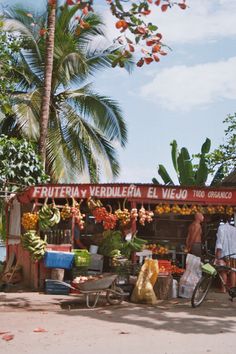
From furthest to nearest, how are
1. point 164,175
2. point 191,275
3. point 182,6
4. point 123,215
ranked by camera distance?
1. point 164,175
2. point 123,215
3. point 191,275
4. point 182,6

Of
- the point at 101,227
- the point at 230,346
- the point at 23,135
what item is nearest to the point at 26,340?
the point at 230,346

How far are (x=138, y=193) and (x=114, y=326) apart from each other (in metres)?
4.64

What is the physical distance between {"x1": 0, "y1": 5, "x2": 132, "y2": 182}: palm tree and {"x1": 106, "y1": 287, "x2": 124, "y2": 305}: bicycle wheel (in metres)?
9.16

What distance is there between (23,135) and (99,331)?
12377 millimetres

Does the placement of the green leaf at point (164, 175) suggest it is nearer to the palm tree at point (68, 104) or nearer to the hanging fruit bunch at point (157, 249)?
the palm tree at point (68, 104)

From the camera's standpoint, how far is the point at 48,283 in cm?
1116

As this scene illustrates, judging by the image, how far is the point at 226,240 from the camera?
11.4 meters

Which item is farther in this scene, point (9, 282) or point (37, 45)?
point (37, 45)

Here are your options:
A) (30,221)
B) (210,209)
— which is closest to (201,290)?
(210,209)

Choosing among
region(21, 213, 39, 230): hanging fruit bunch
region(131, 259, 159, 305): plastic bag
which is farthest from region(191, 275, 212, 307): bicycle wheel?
region(21, 213, 39, 230): hanging fruit bunch

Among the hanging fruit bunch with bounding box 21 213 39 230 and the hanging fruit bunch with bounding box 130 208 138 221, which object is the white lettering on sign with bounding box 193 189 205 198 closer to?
the hanging fruit bunch with bounding box 130 208 138 221

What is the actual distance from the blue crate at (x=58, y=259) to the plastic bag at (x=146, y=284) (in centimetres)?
182

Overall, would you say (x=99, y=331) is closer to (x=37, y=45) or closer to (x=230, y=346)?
(x=230, y=346)

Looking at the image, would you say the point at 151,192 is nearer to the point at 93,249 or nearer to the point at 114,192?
the point at 114,192
